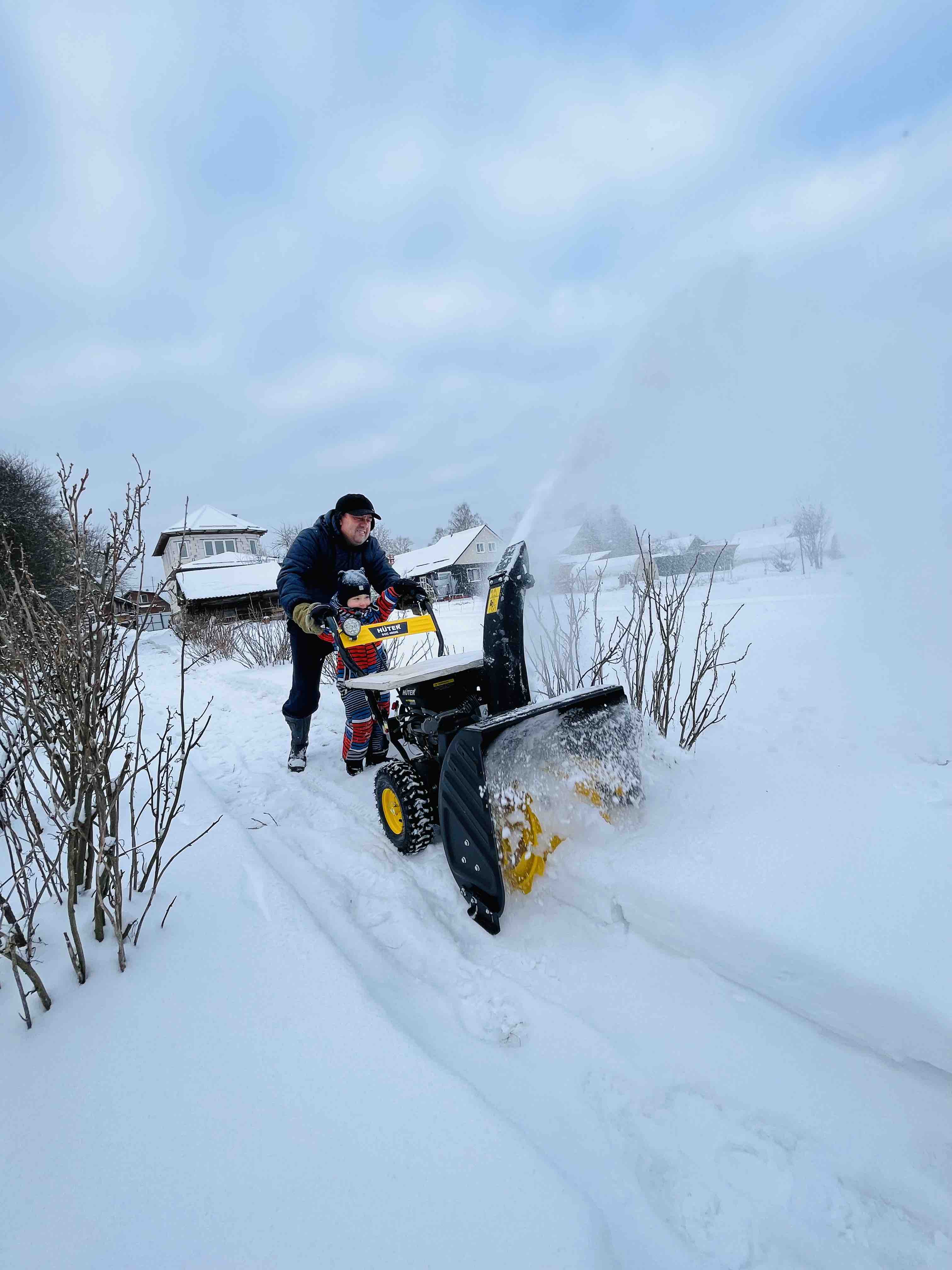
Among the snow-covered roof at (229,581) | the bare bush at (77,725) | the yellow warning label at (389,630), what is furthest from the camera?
the snow-covered roof at (229,581)

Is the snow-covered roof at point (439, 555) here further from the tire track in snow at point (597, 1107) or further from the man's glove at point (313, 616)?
the tire track in snow at point (597, 1107)

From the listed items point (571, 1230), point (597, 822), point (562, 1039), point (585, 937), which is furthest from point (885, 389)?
point (571, 1230)

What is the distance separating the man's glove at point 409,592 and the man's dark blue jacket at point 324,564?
0.25 meters

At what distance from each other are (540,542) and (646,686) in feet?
5.51

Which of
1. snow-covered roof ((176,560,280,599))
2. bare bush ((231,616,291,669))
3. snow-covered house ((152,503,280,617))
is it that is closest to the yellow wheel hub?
bare bush ((231,616,291,669))

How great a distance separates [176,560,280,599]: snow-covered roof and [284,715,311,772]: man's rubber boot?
78.1ft

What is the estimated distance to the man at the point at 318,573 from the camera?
3930 mm

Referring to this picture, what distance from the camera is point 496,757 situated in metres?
2.27

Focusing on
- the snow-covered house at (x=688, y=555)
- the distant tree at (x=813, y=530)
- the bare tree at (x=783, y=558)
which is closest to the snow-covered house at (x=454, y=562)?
the bare tree at (x=783, y=558)

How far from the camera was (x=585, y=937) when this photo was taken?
6.95 feet

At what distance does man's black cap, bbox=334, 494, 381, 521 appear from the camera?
155 inches

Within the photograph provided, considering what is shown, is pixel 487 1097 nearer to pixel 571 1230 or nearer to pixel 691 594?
pixel 571 1230

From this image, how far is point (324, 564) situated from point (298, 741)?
4.50ft

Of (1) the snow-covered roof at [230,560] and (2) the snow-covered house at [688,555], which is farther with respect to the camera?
(1) the snow-covered roof at [230,560]
